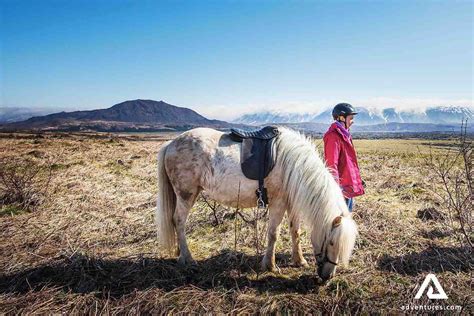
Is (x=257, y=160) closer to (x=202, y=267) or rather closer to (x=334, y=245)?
(x=334, y=245)

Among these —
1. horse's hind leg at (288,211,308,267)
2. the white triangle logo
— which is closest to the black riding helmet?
horse's hind leg at (288,211,308,267)

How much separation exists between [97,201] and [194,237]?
143 inches

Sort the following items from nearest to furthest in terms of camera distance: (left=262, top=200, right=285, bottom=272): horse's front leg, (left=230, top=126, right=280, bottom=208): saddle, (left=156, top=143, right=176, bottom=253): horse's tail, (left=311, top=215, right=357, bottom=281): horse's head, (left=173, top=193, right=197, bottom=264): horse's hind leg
→ (left=311, top=215, right=357, bottom=281): horse's head, (left=230, top=126, right=280, bottom=208): saddle, (left=262, top=200, right=285, bottom=272): horse's front leg, (left=173, top=193, right=197, bottom=264): horse's hind leg, (left=156, top=143, right=176, bottom=253): horse's tail

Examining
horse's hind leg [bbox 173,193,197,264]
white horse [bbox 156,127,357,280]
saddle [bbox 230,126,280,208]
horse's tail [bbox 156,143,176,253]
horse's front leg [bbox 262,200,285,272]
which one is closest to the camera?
white horse [bbox 156,127,357,280]

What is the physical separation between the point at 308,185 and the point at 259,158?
793 millimetres

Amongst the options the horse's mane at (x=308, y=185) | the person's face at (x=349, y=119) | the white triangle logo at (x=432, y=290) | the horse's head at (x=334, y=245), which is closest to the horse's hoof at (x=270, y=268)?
the horse's head at (x=334, y=245)

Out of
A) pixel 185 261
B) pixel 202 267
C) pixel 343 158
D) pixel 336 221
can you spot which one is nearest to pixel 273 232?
pixel 336 221

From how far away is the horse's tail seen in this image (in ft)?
15.3

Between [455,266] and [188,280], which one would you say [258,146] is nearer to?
[188,280]

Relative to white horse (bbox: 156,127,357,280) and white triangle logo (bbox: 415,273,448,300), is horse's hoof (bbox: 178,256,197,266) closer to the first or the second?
white horse (bbox: 156,127,357,280)

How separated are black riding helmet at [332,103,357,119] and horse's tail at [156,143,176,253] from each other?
2.86 m

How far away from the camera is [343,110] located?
4602 mm

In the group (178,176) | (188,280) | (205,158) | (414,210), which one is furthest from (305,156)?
(414,210)

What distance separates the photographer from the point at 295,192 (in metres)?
3.98
